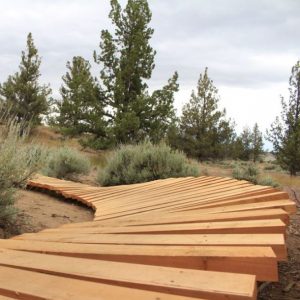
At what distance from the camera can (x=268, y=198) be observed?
4430 millimetres

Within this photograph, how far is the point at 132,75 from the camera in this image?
18.4m

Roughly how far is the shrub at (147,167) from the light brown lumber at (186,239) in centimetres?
641

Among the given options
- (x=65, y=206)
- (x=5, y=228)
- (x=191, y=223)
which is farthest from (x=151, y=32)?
(x=191, y=223)

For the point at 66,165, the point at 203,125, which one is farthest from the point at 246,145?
the point at 66,165

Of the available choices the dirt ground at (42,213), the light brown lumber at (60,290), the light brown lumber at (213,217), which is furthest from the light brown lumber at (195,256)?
the dirt ground at (42,213)

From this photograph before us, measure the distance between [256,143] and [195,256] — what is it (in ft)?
141

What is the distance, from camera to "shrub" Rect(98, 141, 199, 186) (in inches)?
373

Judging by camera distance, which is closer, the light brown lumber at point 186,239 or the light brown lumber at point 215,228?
the light brown lumber at point 186,239

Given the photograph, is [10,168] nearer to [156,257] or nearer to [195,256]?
[156,257]

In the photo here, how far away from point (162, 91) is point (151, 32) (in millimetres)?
2664

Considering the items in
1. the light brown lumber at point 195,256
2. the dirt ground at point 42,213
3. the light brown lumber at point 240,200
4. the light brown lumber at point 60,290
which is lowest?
the dirt ground at point 42,213

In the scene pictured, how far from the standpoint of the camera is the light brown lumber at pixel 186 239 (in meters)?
2.37

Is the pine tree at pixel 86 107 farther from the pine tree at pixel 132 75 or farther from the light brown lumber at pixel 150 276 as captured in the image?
the light brown lumber at pixel 150 276

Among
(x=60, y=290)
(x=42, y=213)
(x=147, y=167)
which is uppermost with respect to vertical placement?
(x=147, y=167)
